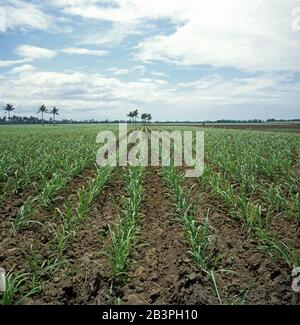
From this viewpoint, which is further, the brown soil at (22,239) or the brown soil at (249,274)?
the brown soil at (22,239)

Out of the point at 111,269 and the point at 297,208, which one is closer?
the point at 111,269

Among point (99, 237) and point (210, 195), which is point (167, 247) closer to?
point (99, 237)

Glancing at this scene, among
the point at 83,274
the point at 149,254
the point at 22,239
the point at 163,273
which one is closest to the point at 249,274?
the point at 163,273

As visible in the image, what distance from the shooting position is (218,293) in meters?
3.39

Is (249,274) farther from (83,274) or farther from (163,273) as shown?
(83,274)

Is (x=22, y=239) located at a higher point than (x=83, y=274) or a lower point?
higher

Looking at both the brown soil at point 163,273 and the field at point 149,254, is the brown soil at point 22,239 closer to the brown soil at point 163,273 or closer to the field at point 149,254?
the field at point 149,254

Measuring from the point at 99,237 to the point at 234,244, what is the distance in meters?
1.94

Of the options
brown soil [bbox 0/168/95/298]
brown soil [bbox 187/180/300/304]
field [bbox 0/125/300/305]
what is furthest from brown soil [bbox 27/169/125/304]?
brown soil [bbox 187/180/300/304]

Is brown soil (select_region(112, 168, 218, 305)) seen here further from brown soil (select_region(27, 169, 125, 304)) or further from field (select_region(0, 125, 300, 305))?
brown soil (select_region(27, 169, 125, 304))

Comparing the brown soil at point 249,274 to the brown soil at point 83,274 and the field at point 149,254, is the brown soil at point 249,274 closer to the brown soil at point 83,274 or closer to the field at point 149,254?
the field at point 149,254

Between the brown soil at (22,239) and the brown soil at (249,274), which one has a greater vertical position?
the brown soil at (22,239)

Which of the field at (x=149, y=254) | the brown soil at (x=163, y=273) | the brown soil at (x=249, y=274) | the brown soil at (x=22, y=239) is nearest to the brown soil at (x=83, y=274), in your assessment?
the field at (x=149, y=254)
